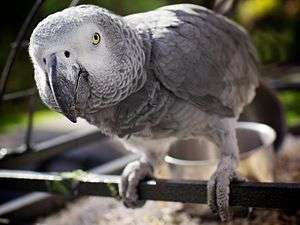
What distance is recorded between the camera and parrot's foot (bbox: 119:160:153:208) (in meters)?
0.82

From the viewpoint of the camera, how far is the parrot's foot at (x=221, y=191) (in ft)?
2.32

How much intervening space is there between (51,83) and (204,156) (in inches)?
23.6

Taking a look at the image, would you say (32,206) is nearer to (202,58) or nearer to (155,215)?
(155,215)

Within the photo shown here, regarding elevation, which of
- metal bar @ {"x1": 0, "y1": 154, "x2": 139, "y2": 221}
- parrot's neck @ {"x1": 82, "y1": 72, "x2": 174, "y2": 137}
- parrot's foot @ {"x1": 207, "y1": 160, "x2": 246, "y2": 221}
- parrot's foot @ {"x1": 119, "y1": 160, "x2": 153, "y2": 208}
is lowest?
metal bar @ {"x1": 0, "y1": 154, "x2": 139, "y2": 221}

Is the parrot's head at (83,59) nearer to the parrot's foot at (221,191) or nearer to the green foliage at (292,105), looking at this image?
the parrot's foot at (221,191)

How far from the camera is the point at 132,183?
83 cm

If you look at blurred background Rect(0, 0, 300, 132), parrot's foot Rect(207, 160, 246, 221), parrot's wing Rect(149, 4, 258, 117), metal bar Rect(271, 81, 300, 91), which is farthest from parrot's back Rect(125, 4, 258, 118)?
metal bar Rect(271, 81, 300, 91)

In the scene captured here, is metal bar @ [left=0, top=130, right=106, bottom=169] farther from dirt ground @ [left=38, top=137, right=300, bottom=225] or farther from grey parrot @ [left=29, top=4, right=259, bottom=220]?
grey parrot @ [left=29, top=4, right=259, bottom=220]

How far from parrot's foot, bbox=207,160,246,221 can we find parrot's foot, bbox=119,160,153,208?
0.14 meters

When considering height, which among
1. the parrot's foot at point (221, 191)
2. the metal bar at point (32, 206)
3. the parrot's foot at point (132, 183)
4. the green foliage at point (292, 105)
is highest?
the parrot's foot at point (221, 191)

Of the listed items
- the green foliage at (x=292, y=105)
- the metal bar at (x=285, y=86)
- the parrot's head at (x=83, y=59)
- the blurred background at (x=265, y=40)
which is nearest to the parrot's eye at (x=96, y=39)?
the parrot's head at (x=83, y=59)

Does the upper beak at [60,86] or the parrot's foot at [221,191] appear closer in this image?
the upper beak at [60,86]

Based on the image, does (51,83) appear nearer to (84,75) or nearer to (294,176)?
(84,75)

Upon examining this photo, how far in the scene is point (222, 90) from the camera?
2.64 feet
